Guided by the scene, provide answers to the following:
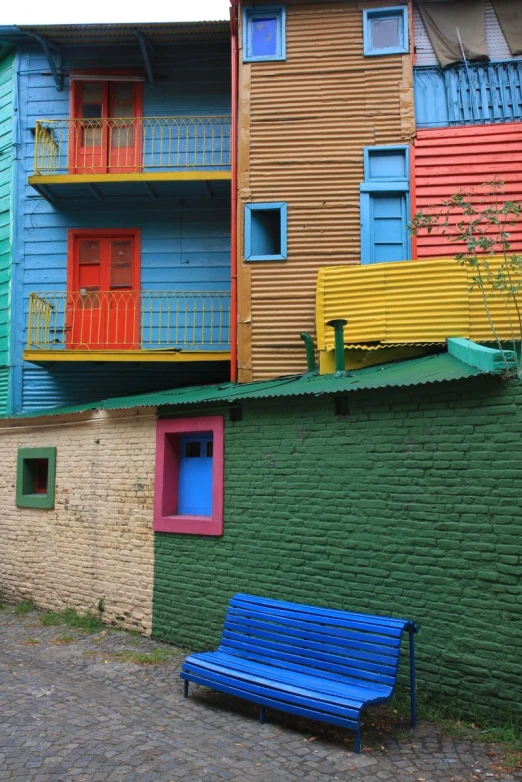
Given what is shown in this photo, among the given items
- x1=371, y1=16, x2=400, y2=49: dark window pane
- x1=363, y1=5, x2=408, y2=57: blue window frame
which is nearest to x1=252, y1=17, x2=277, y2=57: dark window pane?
x1=363, y1=5, x2=408, y2=57: blue window frame

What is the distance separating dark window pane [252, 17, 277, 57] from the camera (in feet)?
35.2

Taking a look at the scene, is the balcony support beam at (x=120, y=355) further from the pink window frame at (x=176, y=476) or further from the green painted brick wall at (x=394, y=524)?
the green painted brick wall at (x=394, y=524)

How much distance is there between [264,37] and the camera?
1077 cm

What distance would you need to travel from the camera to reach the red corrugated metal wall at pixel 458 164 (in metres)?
9.91

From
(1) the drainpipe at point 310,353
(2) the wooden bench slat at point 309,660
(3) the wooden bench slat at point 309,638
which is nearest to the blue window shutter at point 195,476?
(1) the drainpipe at point 310,353

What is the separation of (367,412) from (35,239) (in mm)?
8279

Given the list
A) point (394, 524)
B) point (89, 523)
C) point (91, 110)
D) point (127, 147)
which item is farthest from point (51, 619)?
point (91, 110)

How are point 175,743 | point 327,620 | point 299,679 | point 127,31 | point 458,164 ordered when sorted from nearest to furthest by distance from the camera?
point 175,743, point 299,679, point 327,620, point 458,164, point 127,31

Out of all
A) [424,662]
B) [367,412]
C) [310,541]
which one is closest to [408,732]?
[424,662]

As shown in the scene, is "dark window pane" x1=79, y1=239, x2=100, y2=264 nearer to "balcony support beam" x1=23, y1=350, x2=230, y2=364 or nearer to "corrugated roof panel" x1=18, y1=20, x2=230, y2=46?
"balcony support beam" x1=23, y1=350, x2=230, y2=364

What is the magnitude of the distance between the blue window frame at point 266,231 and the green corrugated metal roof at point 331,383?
2035 mm

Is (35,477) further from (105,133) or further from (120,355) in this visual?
(105,133)

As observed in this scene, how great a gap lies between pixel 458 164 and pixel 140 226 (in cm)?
559

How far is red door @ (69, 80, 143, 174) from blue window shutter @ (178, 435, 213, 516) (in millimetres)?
5701
